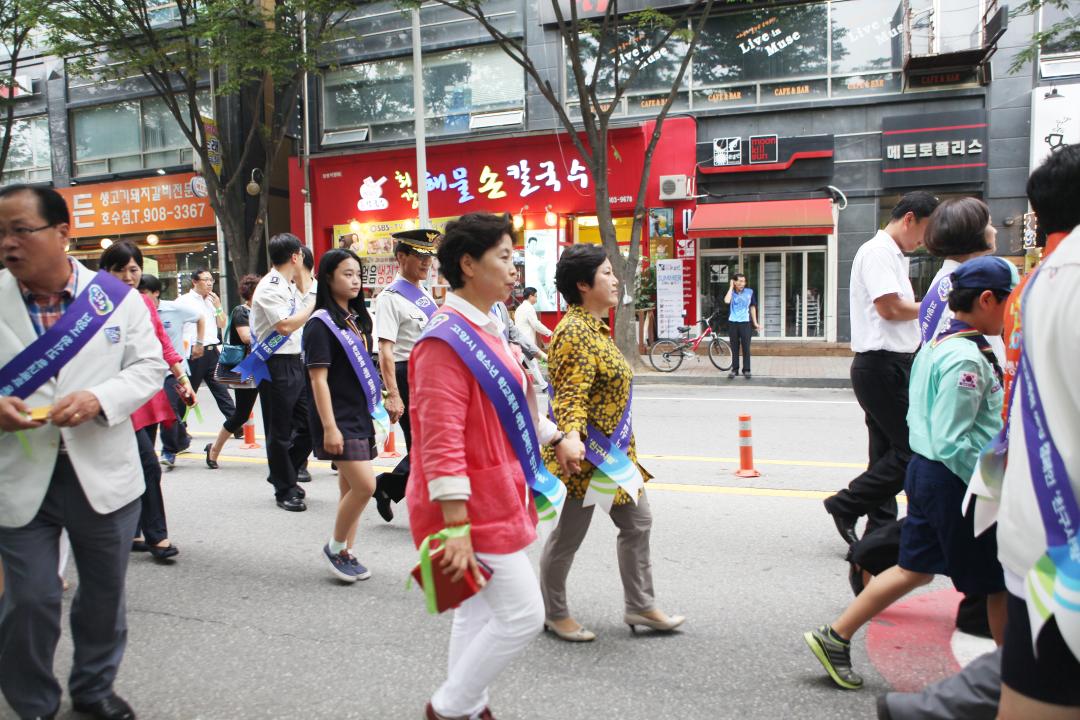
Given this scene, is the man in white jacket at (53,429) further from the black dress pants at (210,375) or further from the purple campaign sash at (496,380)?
the black dress pants at (210,375)

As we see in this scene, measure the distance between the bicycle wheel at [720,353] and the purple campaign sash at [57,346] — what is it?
13014 millimetres

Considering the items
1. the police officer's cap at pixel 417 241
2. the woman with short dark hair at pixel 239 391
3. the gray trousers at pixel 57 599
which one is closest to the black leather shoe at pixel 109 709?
the gray trousers at pixel 57 599

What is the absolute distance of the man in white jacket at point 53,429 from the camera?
2557 millimetres

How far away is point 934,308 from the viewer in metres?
3.55

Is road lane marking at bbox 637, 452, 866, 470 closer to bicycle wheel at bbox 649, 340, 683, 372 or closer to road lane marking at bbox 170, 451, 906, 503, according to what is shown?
road lane marking at bbox 170, 451, 906, 503

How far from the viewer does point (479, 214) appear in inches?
97.7

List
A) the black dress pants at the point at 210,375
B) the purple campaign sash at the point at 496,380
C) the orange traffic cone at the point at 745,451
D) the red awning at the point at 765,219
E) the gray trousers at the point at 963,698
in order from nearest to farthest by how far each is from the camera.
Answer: the gray trousers at the point at 963,698 → the purple campaign sash at the point at 496,380 → the orange traffic cone at the point at 745,451 → the black dress pants at the point at 210,375 → the red awning at the point at 765,219

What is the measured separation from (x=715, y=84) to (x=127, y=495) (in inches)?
645

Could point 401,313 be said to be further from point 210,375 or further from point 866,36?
point 866,36

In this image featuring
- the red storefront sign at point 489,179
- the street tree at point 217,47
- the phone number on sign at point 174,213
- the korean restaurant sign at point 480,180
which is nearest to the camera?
the street tree at point 217,47

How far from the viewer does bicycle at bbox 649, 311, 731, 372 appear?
14.6m

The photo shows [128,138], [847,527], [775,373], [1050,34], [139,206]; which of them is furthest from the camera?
[128,138]

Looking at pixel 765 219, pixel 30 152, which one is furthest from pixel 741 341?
pixel 30 152

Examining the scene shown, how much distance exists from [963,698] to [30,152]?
1074 inches
